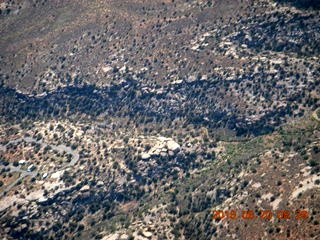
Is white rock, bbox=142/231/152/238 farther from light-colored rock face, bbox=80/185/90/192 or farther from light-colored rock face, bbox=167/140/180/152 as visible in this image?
light-colored rock face, bbox=167/140/180/152

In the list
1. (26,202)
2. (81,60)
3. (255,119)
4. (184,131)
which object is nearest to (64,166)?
(26,202)

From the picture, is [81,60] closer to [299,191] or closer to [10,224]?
[10,224]

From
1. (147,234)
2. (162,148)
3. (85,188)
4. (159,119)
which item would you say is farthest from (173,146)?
(147,234)

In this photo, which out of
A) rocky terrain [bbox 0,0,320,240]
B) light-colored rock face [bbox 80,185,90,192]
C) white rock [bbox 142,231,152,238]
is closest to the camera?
white rock [bbox 142,231,152,238]

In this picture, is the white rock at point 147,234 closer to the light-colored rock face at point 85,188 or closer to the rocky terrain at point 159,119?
the rocky terrain at point 159,119

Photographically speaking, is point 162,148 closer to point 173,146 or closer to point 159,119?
point 173,146

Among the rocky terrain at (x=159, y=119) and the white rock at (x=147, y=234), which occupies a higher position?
the rocky terrain at (x=159, y=119)

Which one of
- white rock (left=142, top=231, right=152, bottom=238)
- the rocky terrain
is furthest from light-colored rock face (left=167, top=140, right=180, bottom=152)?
white rock (left=142, top=231, right=152, bottom=238)

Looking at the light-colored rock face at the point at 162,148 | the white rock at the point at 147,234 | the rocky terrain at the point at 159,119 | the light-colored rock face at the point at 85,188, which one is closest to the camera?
the white rock at the point at 147,234

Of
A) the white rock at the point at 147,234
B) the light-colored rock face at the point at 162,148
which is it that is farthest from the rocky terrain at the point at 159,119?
the light-colored rock face at the point at 162,148
